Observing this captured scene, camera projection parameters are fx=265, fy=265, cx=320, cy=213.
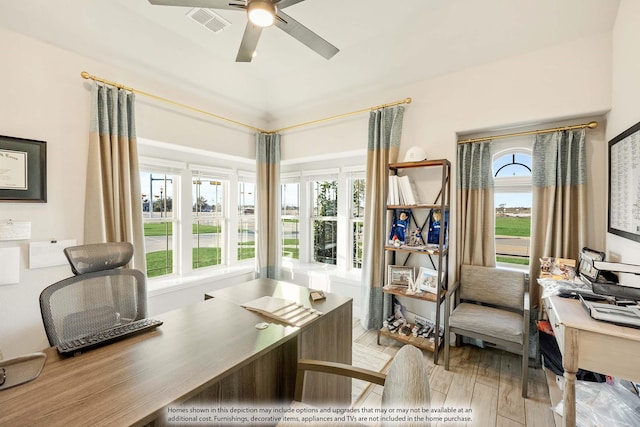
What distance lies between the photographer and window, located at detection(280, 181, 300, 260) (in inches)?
170

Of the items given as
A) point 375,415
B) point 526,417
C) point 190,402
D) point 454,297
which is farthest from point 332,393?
point 454,297

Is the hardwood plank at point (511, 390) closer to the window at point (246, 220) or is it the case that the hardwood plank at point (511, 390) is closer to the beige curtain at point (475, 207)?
the beige curtain at point (475, 207)

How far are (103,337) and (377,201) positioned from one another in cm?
246

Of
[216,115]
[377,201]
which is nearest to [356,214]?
[377,201]

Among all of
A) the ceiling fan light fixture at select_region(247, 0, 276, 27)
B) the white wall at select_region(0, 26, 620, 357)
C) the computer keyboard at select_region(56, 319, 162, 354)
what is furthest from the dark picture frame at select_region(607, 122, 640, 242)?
the computer keyboard at select_region(56, 319, 162, 354)

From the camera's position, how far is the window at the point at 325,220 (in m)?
3.98

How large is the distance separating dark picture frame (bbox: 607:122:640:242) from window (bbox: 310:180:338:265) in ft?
8.98

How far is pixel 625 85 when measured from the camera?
5.64 feet

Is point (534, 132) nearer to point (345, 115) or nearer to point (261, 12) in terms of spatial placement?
point (345, 115)

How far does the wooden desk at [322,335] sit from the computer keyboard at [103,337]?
1.68 feet

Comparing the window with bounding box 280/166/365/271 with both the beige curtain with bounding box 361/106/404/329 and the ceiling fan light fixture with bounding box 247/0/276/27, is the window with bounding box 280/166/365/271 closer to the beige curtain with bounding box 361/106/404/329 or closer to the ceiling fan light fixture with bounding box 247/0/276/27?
the beige curtain with bounding box 361/106/404/329

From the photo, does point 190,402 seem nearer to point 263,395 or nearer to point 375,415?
point 263,395

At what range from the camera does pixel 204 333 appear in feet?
4.36

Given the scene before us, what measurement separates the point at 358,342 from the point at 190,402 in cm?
185
